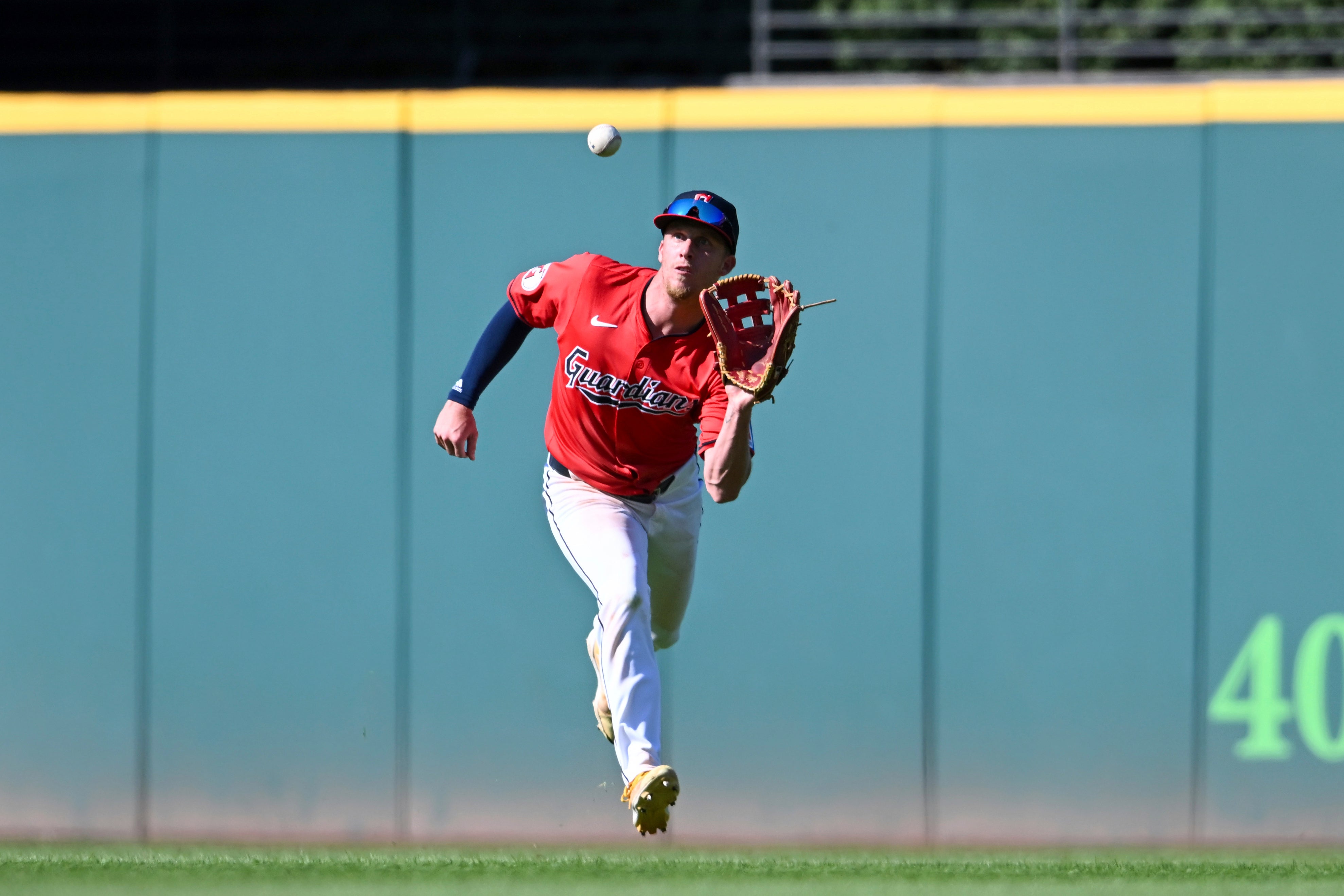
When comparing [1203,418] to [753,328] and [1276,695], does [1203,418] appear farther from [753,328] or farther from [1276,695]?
[753,328]

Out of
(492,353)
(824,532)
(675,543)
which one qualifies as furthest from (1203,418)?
(492,353)

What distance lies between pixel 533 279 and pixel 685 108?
1402mm

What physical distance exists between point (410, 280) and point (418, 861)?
2.09 m

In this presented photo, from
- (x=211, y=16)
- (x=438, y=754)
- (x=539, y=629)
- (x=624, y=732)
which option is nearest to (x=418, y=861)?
(x=438, y=754)

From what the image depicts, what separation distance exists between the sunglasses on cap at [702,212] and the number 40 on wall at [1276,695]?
2.77m

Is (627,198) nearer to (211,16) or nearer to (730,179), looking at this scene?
(730,179)

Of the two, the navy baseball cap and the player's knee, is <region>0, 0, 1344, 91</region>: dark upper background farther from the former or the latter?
the player's knee

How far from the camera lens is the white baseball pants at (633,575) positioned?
3.67 m

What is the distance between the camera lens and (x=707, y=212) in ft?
12.1

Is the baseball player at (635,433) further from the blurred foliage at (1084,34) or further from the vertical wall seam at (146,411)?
the blurred foliage at (1084,34)

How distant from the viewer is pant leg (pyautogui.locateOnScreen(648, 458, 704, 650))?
4.17m

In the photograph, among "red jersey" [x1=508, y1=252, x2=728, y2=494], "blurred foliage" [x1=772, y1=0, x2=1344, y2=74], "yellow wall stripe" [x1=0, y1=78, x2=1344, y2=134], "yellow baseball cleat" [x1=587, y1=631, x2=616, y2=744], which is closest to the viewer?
"red jersey" [x1=508, y1=252, x2=728, y2=494]

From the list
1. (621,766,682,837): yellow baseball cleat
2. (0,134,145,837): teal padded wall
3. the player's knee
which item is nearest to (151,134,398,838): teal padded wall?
(0,134,145,837): teal padded wall

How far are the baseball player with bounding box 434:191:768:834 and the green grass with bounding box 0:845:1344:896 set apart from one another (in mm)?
579
